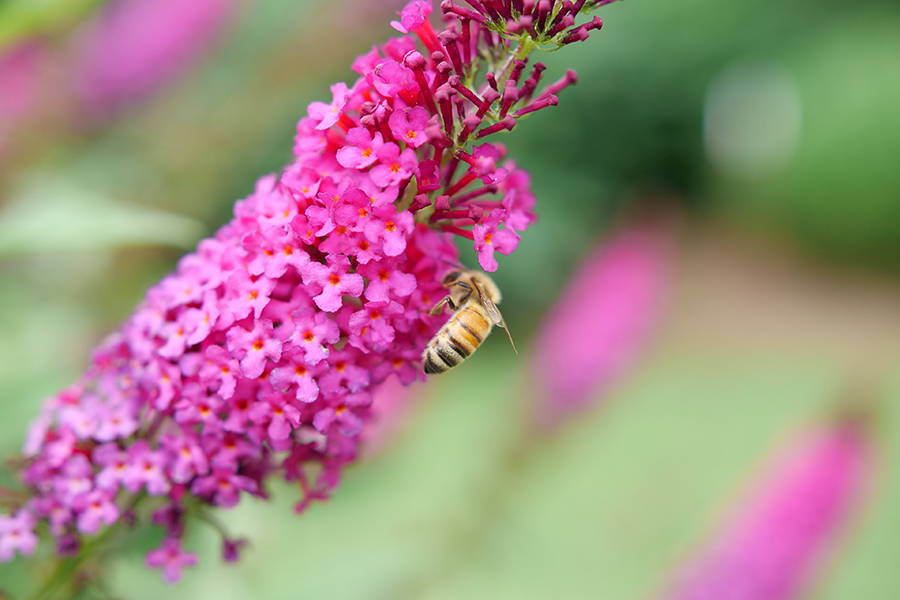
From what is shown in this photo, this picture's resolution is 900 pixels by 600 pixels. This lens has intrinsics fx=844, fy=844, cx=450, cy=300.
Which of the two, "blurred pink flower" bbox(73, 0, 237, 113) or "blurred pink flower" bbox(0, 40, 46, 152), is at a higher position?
"blurred pink flower" bbox(73, 0, 237, 113)

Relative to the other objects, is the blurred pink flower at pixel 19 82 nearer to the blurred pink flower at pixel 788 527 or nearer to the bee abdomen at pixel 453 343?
the bee abdomen at pixel 453 343

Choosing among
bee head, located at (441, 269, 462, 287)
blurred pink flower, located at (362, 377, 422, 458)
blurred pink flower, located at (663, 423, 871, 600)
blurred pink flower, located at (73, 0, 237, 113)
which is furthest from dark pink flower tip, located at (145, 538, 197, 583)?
blurred pink flower, located at (73, 0, 237, 113)

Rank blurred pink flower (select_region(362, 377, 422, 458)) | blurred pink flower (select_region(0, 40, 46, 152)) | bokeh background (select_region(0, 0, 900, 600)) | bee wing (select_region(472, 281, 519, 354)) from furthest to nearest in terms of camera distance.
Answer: blurred pink flower (select_region(0, 40, 46, 152)), blurred pink flower (select_region(362, 377, 422, 458)), bokeh background (select_region(0, 0, 900, 600)), bee wing (select_region(472, 281, 519, 354))

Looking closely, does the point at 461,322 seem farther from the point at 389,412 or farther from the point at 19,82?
the point at 19,82

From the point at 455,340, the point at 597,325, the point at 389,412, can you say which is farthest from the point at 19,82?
Answer: the point at 455,340

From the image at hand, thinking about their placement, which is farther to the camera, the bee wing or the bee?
the bee wing

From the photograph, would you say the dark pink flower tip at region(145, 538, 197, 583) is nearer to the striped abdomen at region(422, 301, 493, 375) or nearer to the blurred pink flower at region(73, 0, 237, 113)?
the striped abdomen at region(422, 301, 493, 375)
